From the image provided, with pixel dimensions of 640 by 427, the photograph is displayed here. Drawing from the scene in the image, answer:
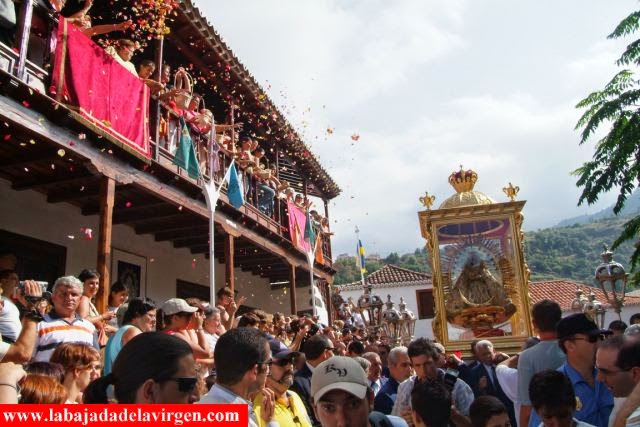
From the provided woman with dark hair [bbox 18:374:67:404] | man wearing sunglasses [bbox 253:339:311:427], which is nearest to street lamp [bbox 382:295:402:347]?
man wearing sunglasses [bbox 253:339:311:427]

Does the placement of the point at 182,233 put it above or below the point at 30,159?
below

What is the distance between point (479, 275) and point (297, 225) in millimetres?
5242

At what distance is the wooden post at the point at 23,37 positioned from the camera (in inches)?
251

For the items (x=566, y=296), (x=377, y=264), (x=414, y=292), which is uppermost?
(x=377, y=264)

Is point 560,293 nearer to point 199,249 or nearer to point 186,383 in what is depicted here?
point 199,249

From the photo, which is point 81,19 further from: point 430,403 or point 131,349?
point 430,403

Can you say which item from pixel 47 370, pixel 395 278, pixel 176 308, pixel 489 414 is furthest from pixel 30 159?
pixel 395 278

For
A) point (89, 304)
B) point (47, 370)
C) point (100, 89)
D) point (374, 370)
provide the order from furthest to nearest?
point (100, 89) < point (374, 370) < point (89, 304) < point (47, 370)

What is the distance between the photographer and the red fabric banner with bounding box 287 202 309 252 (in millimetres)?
14898

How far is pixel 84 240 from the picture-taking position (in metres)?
10.4

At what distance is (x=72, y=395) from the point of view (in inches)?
133

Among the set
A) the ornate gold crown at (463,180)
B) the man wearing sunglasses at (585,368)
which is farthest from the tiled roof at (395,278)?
the man wearing sunglasses at (585,368)

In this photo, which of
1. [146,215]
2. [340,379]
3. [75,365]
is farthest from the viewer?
[146,215]

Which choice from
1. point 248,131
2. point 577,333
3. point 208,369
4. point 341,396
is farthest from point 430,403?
point 248,131
